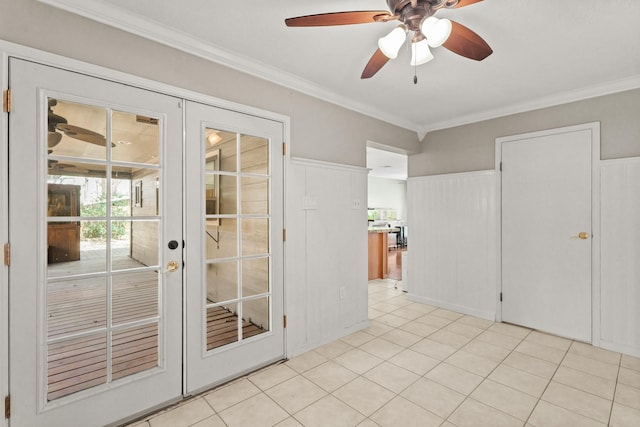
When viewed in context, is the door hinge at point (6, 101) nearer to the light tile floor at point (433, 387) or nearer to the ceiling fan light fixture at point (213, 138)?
the ceiling fan light fixture at point (213, 138)

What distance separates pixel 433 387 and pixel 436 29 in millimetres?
2299

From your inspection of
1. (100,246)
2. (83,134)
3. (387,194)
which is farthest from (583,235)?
(387,194)

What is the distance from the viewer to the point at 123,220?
183 centimetres

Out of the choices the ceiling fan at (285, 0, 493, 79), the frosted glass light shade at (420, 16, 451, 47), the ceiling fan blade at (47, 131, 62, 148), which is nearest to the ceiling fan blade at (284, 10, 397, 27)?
the ceiling fan at (285, 0, 493, 79)

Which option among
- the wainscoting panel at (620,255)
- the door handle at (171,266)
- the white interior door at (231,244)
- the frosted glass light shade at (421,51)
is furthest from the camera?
the wainscoting panel at (620,255)

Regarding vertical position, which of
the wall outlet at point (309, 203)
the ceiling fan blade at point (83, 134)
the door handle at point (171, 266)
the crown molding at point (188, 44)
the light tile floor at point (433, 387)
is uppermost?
the crown molding at point (188, 44)

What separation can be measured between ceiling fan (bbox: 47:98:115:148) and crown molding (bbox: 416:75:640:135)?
374 cm

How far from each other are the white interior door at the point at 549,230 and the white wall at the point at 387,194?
7967mm

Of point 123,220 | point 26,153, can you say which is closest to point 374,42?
point 123,220

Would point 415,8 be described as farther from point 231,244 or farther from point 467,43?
point 231,244

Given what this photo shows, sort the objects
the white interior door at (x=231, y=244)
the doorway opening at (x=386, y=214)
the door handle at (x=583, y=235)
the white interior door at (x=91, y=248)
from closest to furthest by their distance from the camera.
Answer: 1. the white interior door at (x=91, y=248)
2. the white interior door at (x=231, y=244)
3. the door handle at (x=583, y=235)
4. the doorway opening at (x=386, y=214)

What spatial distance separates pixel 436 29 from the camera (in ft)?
4.74

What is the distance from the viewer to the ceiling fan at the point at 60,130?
1.59m

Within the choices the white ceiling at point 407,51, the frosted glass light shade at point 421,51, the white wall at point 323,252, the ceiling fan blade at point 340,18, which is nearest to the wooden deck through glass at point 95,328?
the white wall at point 323,252
